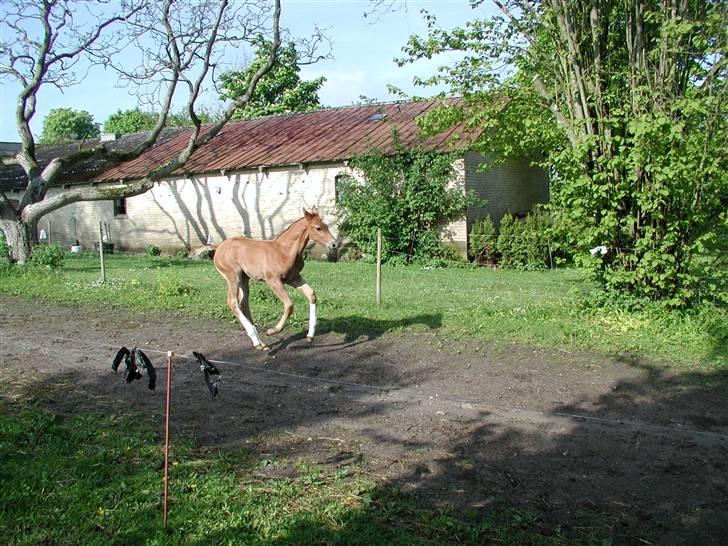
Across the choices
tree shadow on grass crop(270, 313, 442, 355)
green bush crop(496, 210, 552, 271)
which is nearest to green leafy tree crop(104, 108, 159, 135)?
green bush crop(496, 210, 552, 271)

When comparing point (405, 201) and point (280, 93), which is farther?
point (280, 93)

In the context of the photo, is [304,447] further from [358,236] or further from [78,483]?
[358,236]

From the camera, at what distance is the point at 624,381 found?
7.69 meters

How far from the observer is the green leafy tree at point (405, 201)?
23.0 meters

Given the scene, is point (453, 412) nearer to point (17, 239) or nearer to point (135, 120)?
point (17, 239)

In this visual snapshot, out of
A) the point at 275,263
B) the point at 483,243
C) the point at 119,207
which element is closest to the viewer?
the point at 275,263

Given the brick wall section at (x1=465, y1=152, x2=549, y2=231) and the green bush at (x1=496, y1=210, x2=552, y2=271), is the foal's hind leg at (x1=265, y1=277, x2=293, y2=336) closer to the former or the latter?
the green bush at (x1=496, y1=210, x2=552, y2=271)

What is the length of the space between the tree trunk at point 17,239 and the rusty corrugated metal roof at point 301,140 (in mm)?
8846

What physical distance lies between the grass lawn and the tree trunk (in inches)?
116

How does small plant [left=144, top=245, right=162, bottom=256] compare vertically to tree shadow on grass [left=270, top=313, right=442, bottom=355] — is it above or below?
above

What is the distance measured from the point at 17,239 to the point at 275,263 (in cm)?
1589

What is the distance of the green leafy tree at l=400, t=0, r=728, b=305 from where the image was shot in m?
9.76

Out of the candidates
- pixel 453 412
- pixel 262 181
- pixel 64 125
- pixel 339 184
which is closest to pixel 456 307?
pixel 453 412

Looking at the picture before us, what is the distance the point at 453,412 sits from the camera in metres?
6.67
